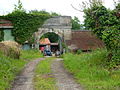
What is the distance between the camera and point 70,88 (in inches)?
367

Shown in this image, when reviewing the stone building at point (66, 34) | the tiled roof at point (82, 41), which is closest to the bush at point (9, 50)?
the stone building at point (66, 34)

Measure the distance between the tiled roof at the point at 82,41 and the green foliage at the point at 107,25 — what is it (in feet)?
60.7

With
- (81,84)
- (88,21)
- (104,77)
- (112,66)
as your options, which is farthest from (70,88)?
(88,21)

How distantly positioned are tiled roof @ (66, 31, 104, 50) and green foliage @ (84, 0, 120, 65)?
728 inches

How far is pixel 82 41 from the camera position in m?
35.5

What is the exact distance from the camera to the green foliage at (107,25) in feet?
45.7

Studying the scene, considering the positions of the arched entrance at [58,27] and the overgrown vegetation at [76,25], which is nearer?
the arched entrance at [58,27]

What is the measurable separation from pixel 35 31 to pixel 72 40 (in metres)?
5.26

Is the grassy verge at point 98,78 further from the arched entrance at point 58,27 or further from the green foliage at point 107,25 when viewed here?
the arched entrance at point 58,27

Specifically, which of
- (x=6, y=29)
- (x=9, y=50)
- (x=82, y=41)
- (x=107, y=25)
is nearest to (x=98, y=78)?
(x=107, y=25)

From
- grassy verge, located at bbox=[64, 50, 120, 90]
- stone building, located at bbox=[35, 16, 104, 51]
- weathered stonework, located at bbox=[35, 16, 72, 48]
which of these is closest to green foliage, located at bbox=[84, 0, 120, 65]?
grassy verge, located at bbox=[64, 50, 120, 90]

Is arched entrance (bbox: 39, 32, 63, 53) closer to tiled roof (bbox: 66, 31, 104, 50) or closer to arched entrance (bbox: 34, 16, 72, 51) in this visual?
tiled roof (bbox: 66, 31, 104, 50)

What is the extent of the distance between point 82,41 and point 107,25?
20.7 m

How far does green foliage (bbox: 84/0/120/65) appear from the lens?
13.9 m
